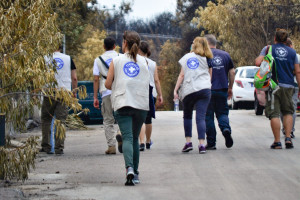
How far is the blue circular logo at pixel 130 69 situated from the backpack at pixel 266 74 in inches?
155

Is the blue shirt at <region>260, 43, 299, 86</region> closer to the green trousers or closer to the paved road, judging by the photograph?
the paved road

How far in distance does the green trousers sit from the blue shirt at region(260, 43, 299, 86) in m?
4.06

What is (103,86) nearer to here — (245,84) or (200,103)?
(200,103)

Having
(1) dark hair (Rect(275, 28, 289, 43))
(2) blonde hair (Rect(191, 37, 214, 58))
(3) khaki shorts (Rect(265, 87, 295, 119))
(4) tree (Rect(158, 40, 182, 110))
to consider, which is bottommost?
(4) tree (Rect(158, 40, 182, 110))

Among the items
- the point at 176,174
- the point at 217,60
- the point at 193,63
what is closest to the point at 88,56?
the point at 217,60

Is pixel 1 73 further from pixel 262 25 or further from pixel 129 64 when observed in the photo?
pixel 262 25

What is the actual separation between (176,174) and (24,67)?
2.26 m

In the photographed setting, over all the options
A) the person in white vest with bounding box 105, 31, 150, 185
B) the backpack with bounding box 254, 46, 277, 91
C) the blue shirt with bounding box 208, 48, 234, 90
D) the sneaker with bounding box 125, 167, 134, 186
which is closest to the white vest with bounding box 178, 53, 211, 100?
the blue shirt with bounding box 208, 48, 234, 90

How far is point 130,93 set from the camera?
8.38m

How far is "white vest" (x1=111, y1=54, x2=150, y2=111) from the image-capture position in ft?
27.5

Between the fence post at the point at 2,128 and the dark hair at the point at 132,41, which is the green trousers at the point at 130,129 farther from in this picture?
the fence post at the point at 2,128

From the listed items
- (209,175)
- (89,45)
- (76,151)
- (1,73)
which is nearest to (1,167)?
(1,73)

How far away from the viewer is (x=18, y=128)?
9320 mm

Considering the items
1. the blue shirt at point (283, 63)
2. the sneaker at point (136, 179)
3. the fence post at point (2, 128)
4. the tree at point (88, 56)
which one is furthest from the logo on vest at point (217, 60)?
the tree at point (88, 56)
